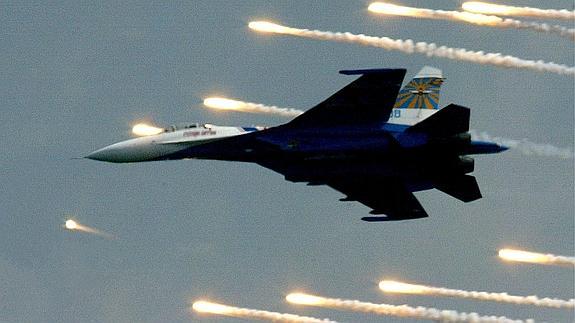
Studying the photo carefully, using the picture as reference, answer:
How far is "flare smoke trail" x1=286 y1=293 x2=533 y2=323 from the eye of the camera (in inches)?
4688

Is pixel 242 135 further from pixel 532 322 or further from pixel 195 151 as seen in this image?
pixel 532 322

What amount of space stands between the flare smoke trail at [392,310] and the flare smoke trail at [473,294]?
0.82m

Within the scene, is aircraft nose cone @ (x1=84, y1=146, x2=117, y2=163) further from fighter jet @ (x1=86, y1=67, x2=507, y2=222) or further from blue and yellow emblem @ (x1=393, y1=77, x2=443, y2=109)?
blue and yellow emblem @ (x1=393, y1=77, x2=443, y2=109)

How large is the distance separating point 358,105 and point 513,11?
25.0ft

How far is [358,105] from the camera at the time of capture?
118m

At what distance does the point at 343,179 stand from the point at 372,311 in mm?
5780

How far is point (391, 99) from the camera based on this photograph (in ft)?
387

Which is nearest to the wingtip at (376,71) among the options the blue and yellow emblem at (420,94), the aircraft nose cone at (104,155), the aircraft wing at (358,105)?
the aircraft wing at (358,105)

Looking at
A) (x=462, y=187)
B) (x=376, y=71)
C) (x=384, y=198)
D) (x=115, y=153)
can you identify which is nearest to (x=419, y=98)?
(x=462, y=187)

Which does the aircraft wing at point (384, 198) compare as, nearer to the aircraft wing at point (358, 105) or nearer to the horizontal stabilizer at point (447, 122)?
the aircraft wing at point (358, 105)

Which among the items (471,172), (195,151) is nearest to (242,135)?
(195,151)

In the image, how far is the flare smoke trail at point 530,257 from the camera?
11994 cm

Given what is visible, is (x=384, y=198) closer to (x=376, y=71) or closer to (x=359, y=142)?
(x=359, y=142)

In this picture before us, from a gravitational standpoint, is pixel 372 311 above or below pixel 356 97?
below
